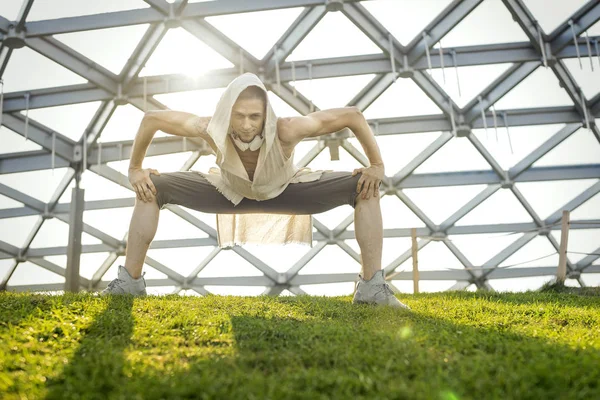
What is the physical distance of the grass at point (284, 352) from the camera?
1971 mm

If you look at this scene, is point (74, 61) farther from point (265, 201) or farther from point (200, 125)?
point (265, 201)

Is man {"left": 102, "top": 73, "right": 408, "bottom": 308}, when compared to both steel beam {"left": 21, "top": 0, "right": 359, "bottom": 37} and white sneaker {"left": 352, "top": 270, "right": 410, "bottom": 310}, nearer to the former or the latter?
white sneaker {"left": 352, "top": 270, "right": 410, "bottom": 310}

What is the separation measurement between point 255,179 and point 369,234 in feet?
3.36

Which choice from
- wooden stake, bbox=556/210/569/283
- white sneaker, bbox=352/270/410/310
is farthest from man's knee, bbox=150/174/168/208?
wooden stake, bbox=556/210/569/283

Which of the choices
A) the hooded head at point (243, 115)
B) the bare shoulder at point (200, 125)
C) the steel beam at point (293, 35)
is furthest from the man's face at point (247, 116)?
the steel beam at point (293, 35)

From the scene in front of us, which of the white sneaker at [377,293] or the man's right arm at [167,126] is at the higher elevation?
the man's right arm at [167,126]

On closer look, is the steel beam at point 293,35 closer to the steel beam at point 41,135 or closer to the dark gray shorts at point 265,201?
the steel beam at point 41,135

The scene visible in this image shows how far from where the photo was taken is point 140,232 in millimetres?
4305

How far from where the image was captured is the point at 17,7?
8898 mm

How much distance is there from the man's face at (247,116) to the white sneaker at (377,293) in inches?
59.0

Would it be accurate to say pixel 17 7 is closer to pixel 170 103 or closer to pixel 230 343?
pixel 170 103

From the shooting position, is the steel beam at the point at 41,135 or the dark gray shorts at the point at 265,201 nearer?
the dark gray shorts at the point at 265,201

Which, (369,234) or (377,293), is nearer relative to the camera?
(377,293)

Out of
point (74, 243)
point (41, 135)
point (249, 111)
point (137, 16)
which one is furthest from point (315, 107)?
point (249, 111)
